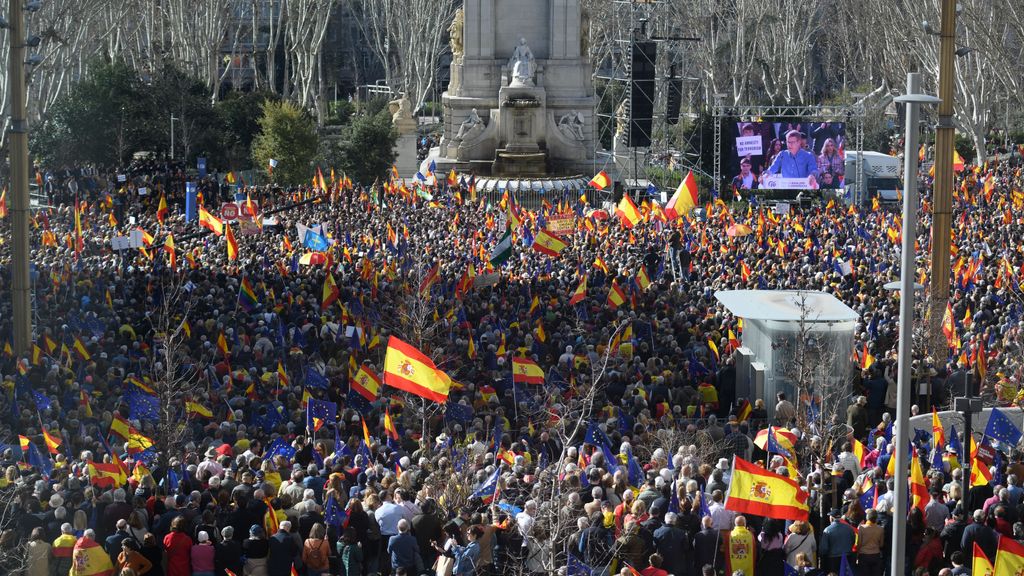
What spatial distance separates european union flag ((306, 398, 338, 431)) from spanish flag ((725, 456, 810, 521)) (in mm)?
5737

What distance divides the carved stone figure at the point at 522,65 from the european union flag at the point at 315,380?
112 ft

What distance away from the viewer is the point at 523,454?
16.8 meters

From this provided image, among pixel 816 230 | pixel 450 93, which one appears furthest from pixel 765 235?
pixel 450 93

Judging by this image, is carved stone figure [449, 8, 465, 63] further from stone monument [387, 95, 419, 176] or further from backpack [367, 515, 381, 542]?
backpack [367, 515, 381, 542]

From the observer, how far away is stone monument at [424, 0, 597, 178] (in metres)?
52.9

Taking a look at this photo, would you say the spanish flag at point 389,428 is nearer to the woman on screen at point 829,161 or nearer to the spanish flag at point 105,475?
the spanish flag at point 105,475

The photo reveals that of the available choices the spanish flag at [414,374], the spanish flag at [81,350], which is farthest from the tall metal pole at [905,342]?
the spanish flag at [81,350]

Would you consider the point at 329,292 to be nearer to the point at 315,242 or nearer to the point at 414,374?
the point at 315,242

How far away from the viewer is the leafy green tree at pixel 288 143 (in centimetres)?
4875

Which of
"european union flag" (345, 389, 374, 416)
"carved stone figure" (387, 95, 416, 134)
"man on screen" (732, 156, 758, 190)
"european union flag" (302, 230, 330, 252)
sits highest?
"carved stone figure" (387, 95, 416, 134)

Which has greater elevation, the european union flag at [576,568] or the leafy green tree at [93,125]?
the leafy green tree at [93,125]

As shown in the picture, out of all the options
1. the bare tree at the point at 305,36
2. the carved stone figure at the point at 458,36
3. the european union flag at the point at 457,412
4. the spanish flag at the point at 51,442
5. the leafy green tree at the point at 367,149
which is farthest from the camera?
the bare tree at the point at 305,36

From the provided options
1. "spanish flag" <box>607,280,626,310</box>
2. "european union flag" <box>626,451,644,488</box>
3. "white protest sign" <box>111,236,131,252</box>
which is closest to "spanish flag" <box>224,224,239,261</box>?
"white protest sign" <box>111,236,131,252</box>

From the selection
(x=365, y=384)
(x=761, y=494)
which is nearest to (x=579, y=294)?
(x=365, y=384)
